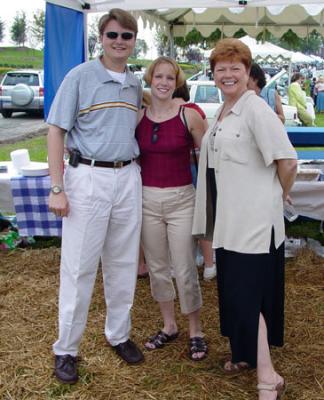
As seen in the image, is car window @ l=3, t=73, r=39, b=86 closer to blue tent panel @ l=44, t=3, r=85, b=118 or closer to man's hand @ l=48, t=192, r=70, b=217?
blue tent panel @ l=44, t=3, r=85, b=118

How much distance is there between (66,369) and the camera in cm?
250

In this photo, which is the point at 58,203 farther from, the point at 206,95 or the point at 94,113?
the point at 206,95

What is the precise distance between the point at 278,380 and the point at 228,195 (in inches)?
34.7

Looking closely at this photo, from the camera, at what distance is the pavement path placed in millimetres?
12094

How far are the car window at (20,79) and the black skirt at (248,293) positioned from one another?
1569 centimetres

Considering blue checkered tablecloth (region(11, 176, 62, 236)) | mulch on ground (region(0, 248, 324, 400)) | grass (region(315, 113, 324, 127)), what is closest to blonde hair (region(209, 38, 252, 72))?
mulch on ground (region(0, 248, 324, 400))

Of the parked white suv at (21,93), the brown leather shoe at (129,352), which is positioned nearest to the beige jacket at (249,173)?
the brown leather shoe at (129,352)

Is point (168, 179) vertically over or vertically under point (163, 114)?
under

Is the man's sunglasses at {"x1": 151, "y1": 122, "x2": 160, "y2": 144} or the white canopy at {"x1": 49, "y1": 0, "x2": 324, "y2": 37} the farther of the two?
the white canopy at {"x1": 49, "y1": 0, "x2": 324, "y2": 37}

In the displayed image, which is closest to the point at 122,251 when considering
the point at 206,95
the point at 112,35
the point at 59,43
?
the point at 112,35

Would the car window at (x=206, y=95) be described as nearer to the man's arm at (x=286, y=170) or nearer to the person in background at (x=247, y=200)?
the person in background at (x=247, y=200)

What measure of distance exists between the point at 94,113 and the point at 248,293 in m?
1.02

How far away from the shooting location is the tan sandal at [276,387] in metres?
2.24

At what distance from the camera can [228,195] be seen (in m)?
2.13
